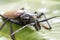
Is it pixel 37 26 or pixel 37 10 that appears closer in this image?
pixel 37 26

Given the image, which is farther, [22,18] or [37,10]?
[37,10]

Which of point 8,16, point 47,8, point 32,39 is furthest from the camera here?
point 47,8

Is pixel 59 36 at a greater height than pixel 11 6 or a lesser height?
lesser

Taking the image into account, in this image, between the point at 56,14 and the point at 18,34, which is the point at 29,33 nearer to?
the point at 18,34

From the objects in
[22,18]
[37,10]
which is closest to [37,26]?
[22,18]

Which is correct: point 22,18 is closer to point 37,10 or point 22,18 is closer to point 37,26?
point 37,26

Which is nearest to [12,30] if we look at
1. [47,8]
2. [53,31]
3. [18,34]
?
[18,34]

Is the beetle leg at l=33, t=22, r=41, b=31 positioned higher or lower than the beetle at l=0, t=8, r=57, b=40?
lower

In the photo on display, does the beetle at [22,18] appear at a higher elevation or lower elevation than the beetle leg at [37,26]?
higher
